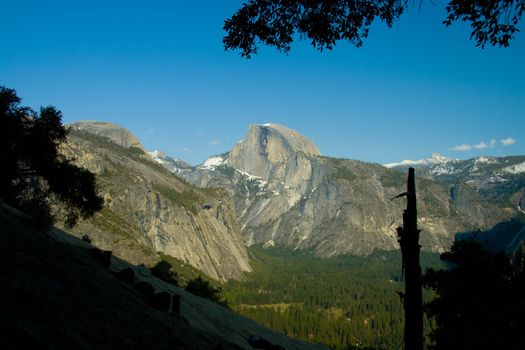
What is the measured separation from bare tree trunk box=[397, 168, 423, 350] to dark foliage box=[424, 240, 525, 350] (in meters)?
13.5

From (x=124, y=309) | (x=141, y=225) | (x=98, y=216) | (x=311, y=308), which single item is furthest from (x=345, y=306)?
(x=124, y=309)

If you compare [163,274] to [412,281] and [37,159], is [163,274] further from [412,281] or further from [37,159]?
[412,281]

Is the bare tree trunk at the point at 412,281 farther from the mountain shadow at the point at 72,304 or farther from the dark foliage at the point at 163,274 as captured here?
the dark foliage at the point at 163,274

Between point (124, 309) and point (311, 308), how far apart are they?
167709mm

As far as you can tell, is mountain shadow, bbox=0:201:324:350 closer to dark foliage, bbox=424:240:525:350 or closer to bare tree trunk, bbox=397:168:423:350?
bare tree trunk, bbox=397:168:423:350

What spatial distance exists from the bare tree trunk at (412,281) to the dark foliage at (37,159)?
2491 centimetres

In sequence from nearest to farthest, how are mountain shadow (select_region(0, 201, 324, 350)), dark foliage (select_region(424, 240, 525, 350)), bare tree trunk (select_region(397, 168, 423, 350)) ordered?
mountain shadow (select_region(0, 201, 324, 350))
bare tree trunk (select_region(397, 168, 423, 350))
dark foliage (select_region(424, 240, 525, 350))

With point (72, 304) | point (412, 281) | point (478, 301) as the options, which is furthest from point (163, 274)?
point (412, 281)

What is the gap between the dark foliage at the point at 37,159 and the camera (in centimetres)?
3014

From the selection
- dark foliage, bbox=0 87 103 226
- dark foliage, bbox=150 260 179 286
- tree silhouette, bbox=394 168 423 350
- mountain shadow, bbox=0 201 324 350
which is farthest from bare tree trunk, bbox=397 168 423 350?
dark foliage, bbox=150 260 179 286

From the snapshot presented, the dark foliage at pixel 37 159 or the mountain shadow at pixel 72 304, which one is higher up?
the dark foliage at pixel 37 159

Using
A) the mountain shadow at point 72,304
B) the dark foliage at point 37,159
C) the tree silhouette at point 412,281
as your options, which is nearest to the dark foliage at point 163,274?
the dark foliage at point 37,159

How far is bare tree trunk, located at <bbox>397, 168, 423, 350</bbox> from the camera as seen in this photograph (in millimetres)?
11695

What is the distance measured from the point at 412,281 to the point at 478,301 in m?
17.2
